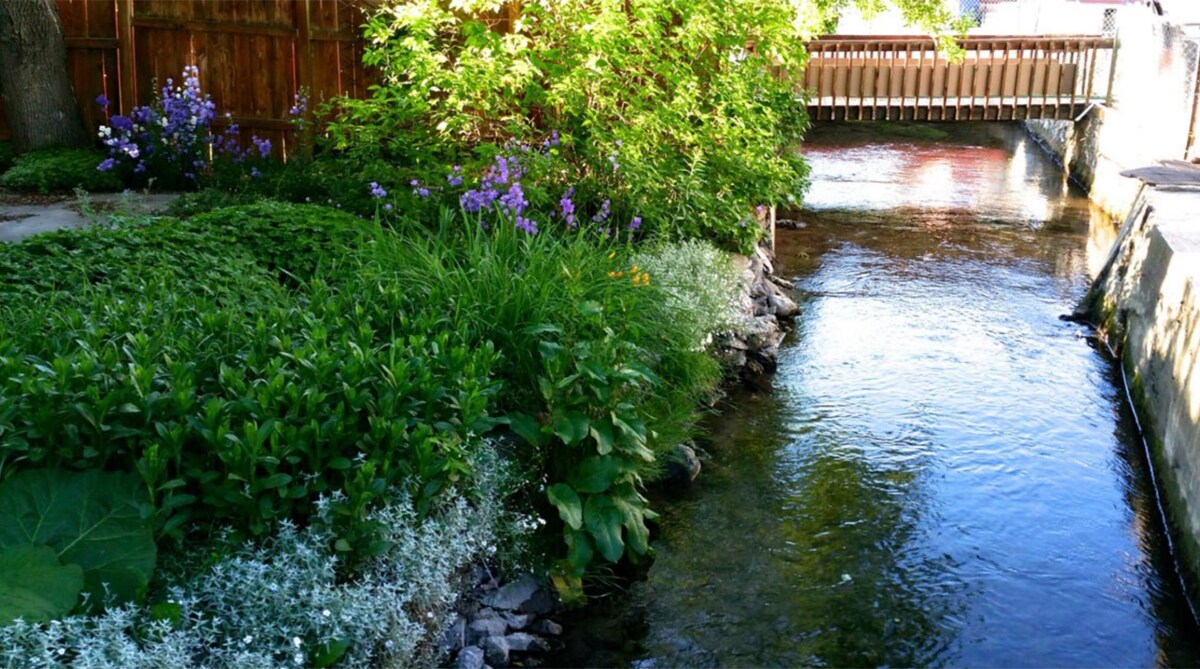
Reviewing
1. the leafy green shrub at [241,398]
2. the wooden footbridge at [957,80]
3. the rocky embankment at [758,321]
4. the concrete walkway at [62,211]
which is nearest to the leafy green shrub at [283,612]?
the leafy green shrub at [241,398]

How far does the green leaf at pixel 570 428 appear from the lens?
479cm

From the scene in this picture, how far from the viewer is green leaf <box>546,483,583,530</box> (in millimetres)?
4777

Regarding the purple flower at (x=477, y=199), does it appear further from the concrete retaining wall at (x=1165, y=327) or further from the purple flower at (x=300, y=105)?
the concrete retaining wall at (x=1165, y=327)

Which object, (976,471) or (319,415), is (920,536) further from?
(319,415)

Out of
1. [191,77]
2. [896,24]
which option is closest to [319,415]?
[191,77]

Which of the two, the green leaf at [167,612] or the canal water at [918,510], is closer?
the green leaf at [167,612]

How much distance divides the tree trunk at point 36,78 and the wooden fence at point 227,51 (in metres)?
0.26

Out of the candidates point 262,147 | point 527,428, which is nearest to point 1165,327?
point 527,428

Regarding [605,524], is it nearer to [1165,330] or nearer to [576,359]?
[576,359]

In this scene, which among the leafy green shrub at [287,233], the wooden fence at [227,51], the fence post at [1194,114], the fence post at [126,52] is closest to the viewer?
the leafy green shrub at [287,233]

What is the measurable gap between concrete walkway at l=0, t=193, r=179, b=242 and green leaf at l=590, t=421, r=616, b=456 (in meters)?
4.22

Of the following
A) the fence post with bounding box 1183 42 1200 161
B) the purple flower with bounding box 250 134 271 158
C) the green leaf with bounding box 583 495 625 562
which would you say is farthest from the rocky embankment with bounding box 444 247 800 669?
the fence post with bounding box 1183 42 1200 161

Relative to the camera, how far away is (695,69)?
9.93 m

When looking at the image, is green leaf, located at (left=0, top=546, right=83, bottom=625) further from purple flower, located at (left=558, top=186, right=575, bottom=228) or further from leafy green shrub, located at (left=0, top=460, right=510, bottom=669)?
purple flower, located at (left=558, top=186, right=575, bottom=228)
